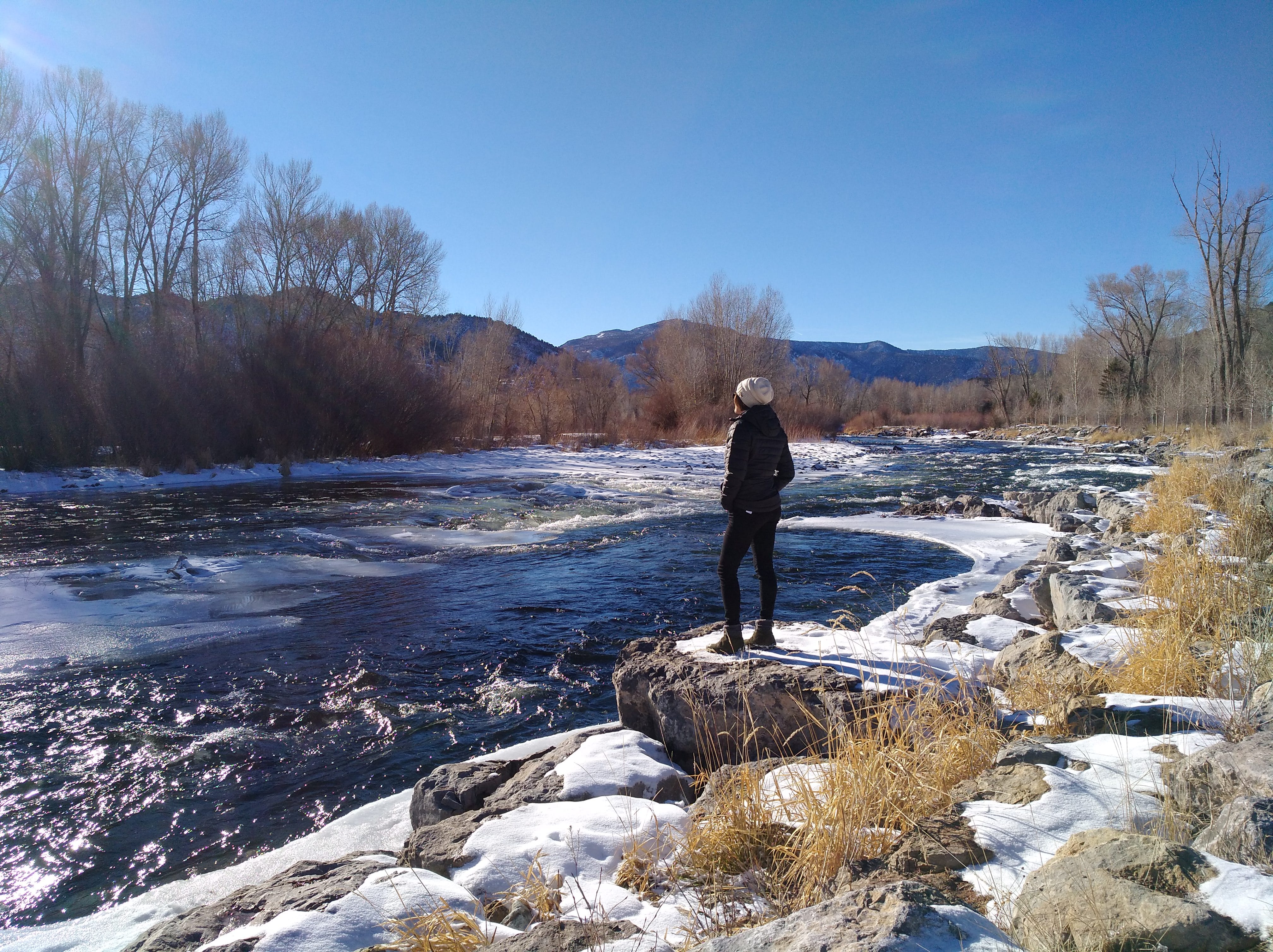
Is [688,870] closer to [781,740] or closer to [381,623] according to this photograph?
[781,740]

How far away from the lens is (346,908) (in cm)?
248

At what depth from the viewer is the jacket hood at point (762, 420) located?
4.86 metres

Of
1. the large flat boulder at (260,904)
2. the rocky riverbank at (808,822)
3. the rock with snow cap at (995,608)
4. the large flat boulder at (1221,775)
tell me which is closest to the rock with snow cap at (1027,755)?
the rocky riverbank at (808,822)

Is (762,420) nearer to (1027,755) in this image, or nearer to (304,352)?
(1027,755)

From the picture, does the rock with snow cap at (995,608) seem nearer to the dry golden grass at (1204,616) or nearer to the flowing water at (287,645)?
the flowing water at (287,645)

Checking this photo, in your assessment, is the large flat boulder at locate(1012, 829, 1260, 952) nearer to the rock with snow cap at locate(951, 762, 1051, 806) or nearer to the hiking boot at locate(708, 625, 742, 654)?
the rock with snow cap at locate(951, 762, 1051, 806)

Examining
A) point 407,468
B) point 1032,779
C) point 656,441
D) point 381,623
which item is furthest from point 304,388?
point 1032,779

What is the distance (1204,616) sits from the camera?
4738 millimetres

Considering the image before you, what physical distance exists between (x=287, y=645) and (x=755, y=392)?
5246 mm

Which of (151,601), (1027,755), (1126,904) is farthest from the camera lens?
(151,601)

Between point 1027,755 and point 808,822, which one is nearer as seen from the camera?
point 808,822

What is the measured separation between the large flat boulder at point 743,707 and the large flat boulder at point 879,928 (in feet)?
5.95

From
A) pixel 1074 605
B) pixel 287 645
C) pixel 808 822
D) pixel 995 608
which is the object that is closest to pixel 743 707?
pixel 808 822

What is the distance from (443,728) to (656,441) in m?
30.2
